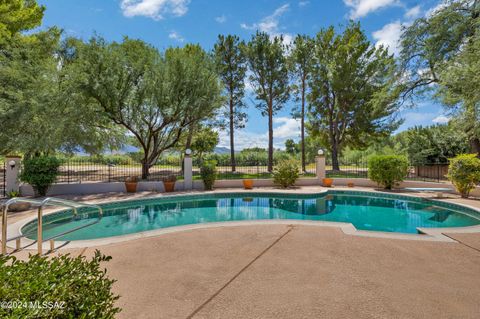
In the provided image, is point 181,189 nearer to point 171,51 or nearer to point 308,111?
point 171,51

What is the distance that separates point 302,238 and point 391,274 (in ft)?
6.23

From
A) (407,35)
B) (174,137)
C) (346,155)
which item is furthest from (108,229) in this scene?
(346,155)

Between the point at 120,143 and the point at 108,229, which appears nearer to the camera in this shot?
the point at 108,229

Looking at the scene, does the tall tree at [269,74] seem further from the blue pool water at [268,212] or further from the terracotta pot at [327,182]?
the blue pool water at [268,212]

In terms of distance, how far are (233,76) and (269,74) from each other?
317 centimetres

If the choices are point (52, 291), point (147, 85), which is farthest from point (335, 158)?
point (52, 291)

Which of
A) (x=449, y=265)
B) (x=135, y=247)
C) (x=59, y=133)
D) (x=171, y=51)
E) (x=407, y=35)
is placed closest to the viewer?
(x=449, y=265)

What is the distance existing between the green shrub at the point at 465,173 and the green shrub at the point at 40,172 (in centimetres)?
1745

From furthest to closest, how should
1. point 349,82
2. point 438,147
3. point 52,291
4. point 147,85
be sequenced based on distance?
1. point 349,82
2. point 438,147
3. point 147,85
4. point 52,291

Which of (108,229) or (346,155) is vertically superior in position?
(346,155)

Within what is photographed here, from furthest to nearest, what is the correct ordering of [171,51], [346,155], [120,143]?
[346,155] < [120,143] < [171,51]

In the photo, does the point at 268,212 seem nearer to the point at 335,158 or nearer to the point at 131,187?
the point at 131,187

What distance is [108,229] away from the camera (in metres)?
7.25

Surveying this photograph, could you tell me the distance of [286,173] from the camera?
1380 centimetres
